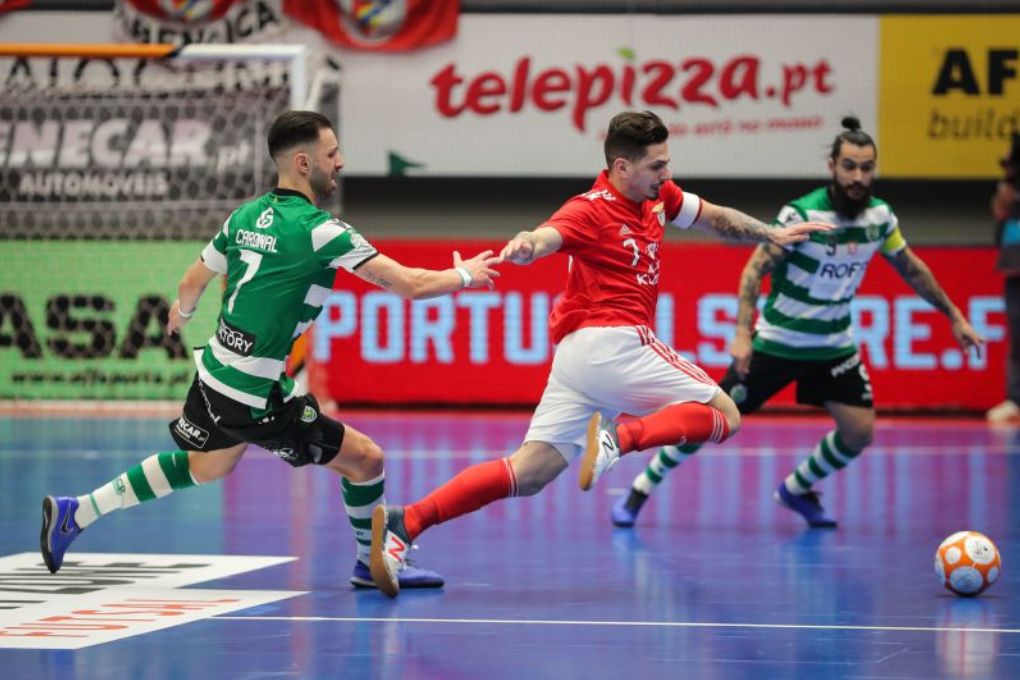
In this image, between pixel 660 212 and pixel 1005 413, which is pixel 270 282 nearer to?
pixel 660 212

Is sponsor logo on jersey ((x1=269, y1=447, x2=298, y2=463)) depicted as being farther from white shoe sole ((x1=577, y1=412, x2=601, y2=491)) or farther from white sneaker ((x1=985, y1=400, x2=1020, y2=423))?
white sneaker ((x1=985, y1=400, x2=1020, y2=423))

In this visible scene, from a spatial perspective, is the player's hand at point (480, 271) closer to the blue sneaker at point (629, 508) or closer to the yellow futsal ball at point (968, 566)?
the yellow futsal ball at point (968, 566)

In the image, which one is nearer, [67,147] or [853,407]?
[853,407]

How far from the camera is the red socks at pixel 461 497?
7.05 m

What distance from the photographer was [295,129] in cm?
672

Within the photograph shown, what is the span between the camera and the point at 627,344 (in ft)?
23.7

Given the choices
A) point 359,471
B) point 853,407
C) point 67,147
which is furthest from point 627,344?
point 67,147

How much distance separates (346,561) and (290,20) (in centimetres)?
1161

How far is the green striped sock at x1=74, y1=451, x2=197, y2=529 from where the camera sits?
723 centimetres

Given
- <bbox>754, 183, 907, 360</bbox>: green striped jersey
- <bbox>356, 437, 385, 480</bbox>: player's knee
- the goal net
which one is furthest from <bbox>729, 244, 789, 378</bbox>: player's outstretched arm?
the goal net

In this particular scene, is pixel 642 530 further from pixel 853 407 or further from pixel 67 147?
pixel 67 147

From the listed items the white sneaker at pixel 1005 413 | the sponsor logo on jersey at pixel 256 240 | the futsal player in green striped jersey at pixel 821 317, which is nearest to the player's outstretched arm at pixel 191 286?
the sponsor logo on jersey at pixel 256 240

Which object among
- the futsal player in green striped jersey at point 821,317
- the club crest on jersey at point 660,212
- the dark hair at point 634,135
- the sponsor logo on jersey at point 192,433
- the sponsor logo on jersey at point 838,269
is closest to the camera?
the sponsor logo on jersey at point 192,433

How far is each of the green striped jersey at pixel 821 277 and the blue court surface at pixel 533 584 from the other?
1.01 m
